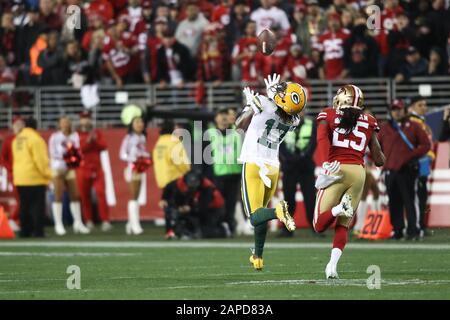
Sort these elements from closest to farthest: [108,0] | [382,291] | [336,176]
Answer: [382,291], [336,176], [108,0]

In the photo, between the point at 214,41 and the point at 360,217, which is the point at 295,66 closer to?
the point at 214,41

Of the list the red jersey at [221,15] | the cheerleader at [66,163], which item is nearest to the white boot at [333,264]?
the cheerleader at [66,163]

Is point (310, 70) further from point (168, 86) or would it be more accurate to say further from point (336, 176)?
point (336, 176)

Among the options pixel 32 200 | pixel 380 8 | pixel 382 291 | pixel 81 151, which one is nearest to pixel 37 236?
pixel 32 200

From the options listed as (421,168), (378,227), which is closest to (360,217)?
(378,227)

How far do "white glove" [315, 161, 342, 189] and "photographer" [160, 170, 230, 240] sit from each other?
8221mm

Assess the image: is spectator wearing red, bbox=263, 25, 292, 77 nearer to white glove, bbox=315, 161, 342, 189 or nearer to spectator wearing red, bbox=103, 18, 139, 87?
spectator wearing red, bbox=103, 18, 139, 87

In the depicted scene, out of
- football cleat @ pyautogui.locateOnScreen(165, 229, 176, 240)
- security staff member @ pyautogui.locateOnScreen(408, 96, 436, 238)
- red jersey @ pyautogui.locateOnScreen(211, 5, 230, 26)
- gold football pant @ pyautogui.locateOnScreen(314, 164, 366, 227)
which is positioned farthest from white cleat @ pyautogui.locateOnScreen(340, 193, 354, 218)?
red jersey @ pyautogui.locateOnScreen(211, 5, 230, 26)

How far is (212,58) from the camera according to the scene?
2470 cm

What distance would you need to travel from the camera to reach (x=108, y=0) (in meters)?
27.4

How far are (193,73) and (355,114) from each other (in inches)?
500

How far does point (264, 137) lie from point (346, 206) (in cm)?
202

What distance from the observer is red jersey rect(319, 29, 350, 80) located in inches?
939

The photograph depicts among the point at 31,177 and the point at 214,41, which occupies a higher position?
the point at 214,41
